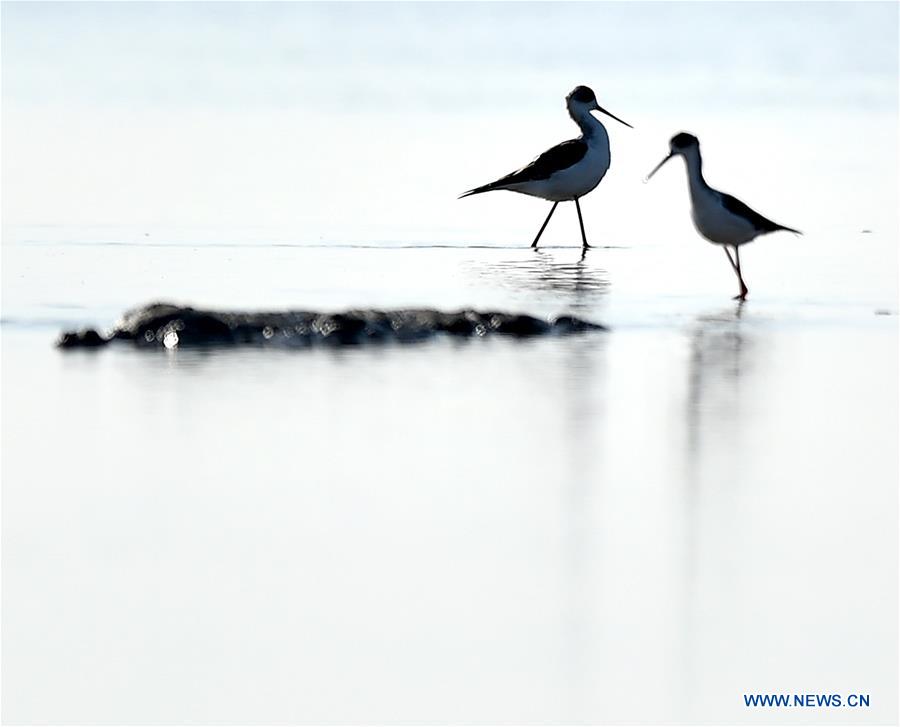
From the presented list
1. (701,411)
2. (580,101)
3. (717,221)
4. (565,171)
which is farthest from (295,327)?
(580,101)

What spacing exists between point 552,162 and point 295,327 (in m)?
6.37

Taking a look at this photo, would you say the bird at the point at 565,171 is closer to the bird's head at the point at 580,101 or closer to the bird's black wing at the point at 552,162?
the bird's black wing at the point at 552,162

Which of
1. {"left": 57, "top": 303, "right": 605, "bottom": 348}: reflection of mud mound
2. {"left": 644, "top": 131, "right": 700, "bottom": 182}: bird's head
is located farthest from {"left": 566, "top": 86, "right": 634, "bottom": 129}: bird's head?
{"left": 57, "top": 303, "right": 605, "bottom": 348}: reflection of mud mound

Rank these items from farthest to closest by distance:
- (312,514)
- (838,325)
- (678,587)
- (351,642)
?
(838,325)
(312,514)
(678,587)
(351,642)

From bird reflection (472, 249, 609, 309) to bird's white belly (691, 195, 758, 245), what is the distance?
70 cm

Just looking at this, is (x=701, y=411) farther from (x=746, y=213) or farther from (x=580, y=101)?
(x=580, y=101)

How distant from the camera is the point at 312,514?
6.13 meters

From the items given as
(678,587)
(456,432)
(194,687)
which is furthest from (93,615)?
(456,432)

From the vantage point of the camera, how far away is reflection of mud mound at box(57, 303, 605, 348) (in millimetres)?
9156

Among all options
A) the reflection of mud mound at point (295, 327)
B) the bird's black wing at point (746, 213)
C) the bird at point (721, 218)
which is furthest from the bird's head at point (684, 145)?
the reflection of mud mound at point (295, 327)

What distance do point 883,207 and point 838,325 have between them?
7.67 meters

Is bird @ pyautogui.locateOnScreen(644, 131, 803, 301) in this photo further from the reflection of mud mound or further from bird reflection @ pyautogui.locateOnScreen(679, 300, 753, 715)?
the reflection of mud mound

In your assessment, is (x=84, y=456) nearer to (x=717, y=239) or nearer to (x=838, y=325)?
(x=838, y=325)

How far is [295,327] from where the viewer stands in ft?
30.7
